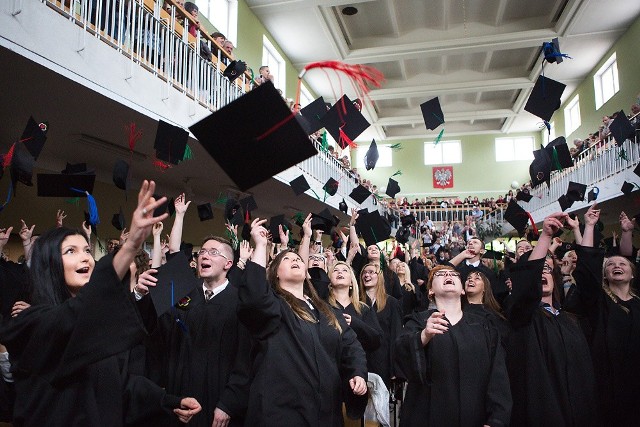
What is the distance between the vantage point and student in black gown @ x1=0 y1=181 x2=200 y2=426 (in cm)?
169

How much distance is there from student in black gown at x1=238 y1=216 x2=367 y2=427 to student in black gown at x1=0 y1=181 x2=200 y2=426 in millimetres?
767

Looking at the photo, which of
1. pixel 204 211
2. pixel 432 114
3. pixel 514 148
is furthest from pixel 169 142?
pixel 514 148

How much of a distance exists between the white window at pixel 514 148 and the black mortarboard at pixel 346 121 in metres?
23.3

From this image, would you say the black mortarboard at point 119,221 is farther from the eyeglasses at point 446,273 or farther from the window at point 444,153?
the window at point 444,153

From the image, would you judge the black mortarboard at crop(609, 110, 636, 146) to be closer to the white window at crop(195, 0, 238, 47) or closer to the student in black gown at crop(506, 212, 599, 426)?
the student in black gown at crop(506, 212, 599, 426)

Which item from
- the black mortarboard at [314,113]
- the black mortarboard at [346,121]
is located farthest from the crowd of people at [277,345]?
the black mortarboard at [314,113]

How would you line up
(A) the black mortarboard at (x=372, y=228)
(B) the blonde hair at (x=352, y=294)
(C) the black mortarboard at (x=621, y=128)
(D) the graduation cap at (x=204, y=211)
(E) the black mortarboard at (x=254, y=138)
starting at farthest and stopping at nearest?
(C) the black mortarboard at (x=621, y=128) → (D) the graduation cap at (x=204, y=211) → (A) the black mortarboard at (x=372, y=228) → (B) the blonde hair at (x=352, y=294) → (E) the black mortarboard at (x=254, y=138)

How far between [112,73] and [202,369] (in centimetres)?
346

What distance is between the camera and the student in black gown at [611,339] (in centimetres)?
341

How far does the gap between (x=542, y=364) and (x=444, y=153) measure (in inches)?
1006

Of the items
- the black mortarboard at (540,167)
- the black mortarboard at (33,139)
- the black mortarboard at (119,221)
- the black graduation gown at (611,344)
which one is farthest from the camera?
the black mortarboard at (540,167)

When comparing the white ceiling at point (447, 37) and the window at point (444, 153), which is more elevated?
the white ceiling at point (447, 37)

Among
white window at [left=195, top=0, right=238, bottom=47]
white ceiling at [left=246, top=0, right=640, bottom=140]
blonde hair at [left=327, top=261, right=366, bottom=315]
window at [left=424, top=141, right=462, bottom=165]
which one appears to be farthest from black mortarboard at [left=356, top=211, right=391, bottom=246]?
window at [left=424, top=141, right=462, bottom=165]

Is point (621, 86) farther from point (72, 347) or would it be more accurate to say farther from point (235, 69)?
point (72, 347)
